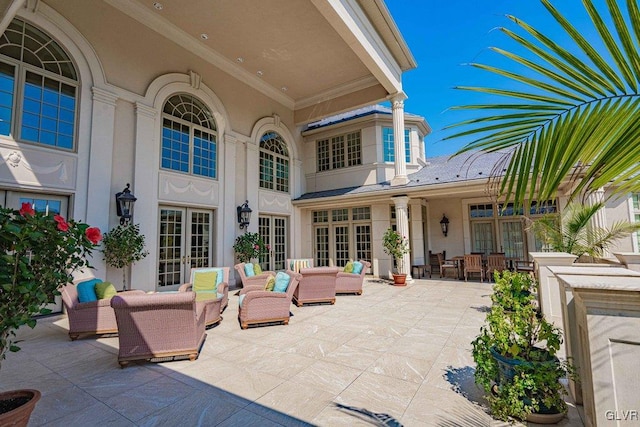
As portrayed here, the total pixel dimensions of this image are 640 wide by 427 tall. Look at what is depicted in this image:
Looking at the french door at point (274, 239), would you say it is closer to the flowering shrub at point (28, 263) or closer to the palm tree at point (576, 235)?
the palm tree at point (576, 235)

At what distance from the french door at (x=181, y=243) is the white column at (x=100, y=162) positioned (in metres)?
1.42

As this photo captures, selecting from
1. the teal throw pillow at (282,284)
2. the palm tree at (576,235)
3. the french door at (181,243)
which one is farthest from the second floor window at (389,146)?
the teal throw pillow at (282,284)

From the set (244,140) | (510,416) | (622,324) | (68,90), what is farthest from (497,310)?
(244,140)

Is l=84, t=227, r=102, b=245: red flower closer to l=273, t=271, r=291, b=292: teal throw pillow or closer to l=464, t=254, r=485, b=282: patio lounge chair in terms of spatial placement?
l=273, t=271, r=291, b=292: teal throw pillow

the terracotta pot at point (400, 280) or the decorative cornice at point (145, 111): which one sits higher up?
the decorative cornice at point (145, 111)

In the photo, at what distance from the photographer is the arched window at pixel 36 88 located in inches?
223

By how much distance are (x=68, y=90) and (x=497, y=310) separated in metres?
8.67

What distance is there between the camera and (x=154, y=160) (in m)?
7.68

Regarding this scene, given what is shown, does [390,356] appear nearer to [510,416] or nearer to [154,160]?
[510,416]

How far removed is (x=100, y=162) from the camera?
261 inches

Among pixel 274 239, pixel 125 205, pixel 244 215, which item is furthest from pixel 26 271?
pixel 274 239

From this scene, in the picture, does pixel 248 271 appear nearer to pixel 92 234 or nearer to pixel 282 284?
pixel 282 284

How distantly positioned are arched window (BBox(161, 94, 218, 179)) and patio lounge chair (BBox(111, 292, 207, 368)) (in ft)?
18.2

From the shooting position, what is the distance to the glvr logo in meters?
1.66
